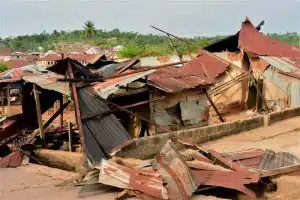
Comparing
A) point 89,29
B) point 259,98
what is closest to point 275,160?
point 259,98

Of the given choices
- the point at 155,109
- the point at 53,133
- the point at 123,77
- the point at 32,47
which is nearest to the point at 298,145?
the point at 155,109

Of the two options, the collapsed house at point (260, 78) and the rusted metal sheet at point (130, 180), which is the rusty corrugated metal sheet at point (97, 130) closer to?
the rusted metal sheet at point (130, 180)

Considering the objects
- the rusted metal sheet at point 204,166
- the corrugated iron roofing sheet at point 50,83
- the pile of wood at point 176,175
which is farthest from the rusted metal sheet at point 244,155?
the corrugated iron roofing sheet at point 50,83

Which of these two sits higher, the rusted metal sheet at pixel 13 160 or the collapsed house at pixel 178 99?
the collapsed house at pixel 178 99

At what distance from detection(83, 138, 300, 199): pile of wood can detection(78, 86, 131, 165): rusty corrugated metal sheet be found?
0.88 m

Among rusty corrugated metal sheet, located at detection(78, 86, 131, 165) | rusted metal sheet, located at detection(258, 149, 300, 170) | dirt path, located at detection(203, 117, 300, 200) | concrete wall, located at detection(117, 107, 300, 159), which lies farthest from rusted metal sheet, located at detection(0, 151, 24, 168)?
rusted metal sheet, located at detection(258, 149, 300, 170)

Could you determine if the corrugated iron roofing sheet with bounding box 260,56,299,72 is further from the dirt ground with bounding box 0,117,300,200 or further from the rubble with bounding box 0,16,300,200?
the dirt ground with bounding box 0,117,300,200

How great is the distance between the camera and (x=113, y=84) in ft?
35.9

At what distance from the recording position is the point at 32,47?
362ft

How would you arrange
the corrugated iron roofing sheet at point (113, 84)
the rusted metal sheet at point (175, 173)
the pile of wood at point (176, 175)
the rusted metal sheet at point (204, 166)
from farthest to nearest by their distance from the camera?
the corrugated iron roofing sheet at point (113, 84)
the rusted metal sheet at point (204, 166)
the pile of wood at point (176, 175)
the rusted metal sheet at point (175, 173)

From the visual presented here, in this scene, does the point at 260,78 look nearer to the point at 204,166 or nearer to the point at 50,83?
the point at 50,83

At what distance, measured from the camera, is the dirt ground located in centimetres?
821

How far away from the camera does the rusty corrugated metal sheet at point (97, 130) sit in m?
9.31

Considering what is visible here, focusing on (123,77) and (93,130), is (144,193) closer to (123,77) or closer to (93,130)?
(93,130)
